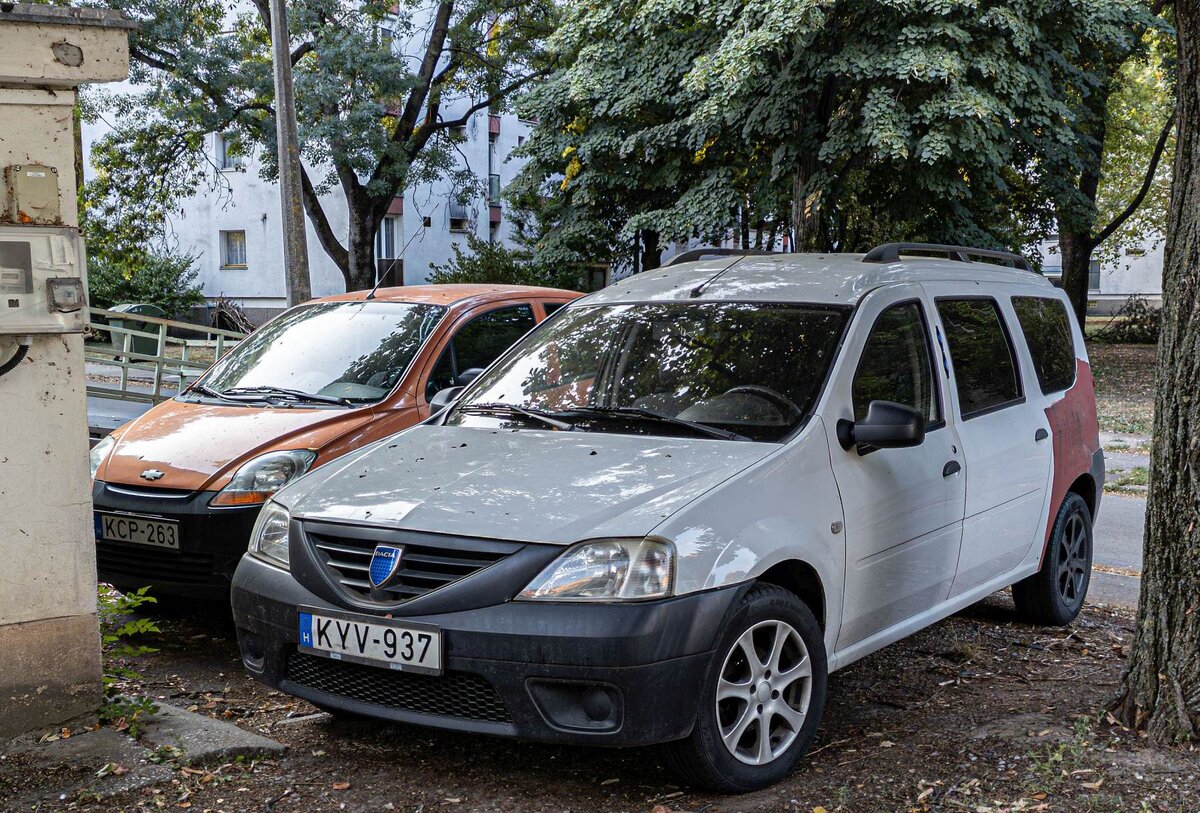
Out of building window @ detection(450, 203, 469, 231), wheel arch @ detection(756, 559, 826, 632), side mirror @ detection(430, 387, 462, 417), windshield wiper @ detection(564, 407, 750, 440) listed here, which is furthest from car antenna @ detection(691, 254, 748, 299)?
building window @ detection(450, 203, 469, 231)

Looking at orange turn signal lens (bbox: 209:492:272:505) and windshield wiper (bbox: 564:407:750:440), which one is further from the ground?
windshield wiper (bbox: 564:407:750:440)

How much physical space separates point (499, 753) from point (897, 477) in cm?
176

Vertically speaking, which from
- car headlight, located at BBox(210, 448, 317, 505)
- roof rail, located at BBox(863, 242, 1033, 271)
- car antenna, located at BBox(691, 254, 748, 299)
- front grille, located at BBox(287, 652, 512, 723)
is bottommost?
front grille, located at BBox(287, 652, 512, 723)

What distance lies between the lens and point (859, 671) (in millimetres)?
5445

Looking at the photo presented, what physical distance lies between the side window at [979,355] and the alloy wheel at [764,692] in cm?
161

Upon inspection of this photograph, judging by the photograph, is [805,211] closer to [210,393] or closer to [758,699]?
[210,393]

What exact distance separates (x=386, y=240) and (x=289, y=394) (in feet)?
106

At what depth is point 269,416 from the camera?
20.6ft

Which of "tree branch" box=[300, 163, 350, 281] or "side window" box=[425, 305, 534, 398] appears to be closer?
"side window" box=[425, 305, 534, 398]

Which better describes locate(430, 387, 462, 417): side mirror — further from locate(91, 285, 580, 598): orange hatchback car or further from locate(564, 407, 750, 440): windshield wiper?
locate(564, 407, 750, 440): windshield wiper

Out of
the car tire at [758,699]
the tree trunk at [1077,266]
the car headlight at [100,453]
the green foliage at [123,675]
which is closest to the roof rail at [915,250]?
the car tire at [758,699]

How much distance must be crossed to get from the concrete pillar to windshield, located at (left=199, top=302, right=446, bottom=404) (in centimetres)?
228

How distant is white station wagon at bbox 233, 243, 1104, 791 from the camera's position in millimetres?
3639

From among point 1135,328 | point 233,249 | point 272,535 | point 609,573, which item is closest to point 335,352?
point 272,535
